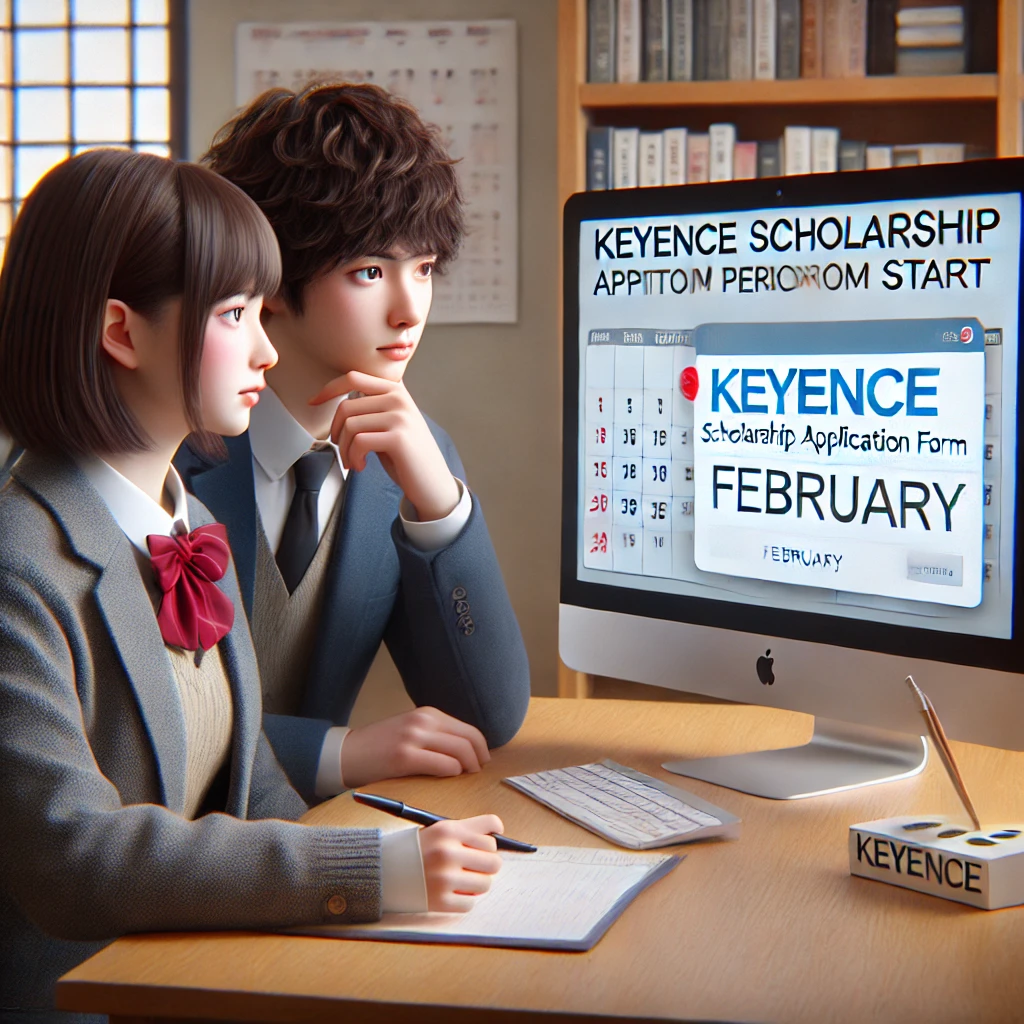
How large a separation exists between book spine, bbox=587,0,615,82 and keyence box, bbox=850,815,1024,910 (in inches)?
73.7

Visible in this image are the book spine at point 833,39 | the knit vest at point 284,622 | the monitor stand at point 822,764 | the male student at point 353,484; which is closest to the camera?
the monitor stand at point 822,764

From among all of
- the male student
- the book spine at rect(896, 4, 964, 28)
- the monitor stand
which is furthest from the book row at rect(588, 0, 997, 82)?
the monitor stand

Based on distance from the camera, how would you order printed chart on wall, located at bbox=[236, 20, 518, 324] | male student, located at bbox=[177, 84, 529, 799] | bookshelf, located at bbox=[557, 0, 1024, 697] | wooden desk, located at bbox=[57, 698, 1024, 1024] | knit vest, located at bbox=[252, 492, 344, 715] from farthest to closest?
printed chart on wall, located at bbox=[236, 20, 518, 324] → bookshelf, located at bbox=[557, 0, 1024, 697] → knit vest, located at bbox=[252, 492, 344, 715] → male student, located at bbox=[177, 84, 529, 799] → wooden desk, located at bbox=[57, 698, 1024, 1024]

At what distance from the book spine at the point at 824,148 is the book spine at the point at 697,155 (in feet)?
0.69

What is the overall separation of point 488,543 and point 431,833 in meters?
0.45

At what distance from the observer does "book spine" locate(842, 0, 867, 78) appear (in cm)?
234

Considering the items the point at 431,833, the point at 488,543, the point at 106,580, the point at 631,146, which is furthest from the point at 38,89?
the point at 431,833

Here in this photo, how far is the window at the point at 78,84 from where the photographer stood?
2.99 m

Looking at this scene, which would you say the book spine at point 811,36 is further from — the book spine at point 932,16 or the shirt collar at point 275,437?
the shirt collar at point 275,437

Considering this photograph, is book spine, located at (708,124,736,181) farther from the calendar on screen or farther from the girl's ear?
the girl's ear

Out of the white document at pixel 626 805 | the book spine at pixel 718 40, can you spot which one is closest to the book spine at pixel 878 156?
the book spine at pixel 718 40

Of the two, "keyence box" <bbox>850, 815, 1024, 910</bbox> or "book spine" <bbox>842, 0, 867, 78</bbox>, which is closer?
"keyence box" <bbox>850, 815, 1024, 910</bbox>

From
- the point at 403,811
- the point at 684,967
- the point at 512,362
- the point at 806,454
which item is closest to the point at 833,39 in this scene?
the point at 512,362

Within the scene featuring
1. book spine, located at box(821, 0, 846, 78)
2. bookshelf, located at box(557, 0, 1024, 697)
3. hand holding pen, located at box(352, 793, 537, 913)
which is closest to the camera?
hand holding pen, located at box(352, 793, 537, 913)
